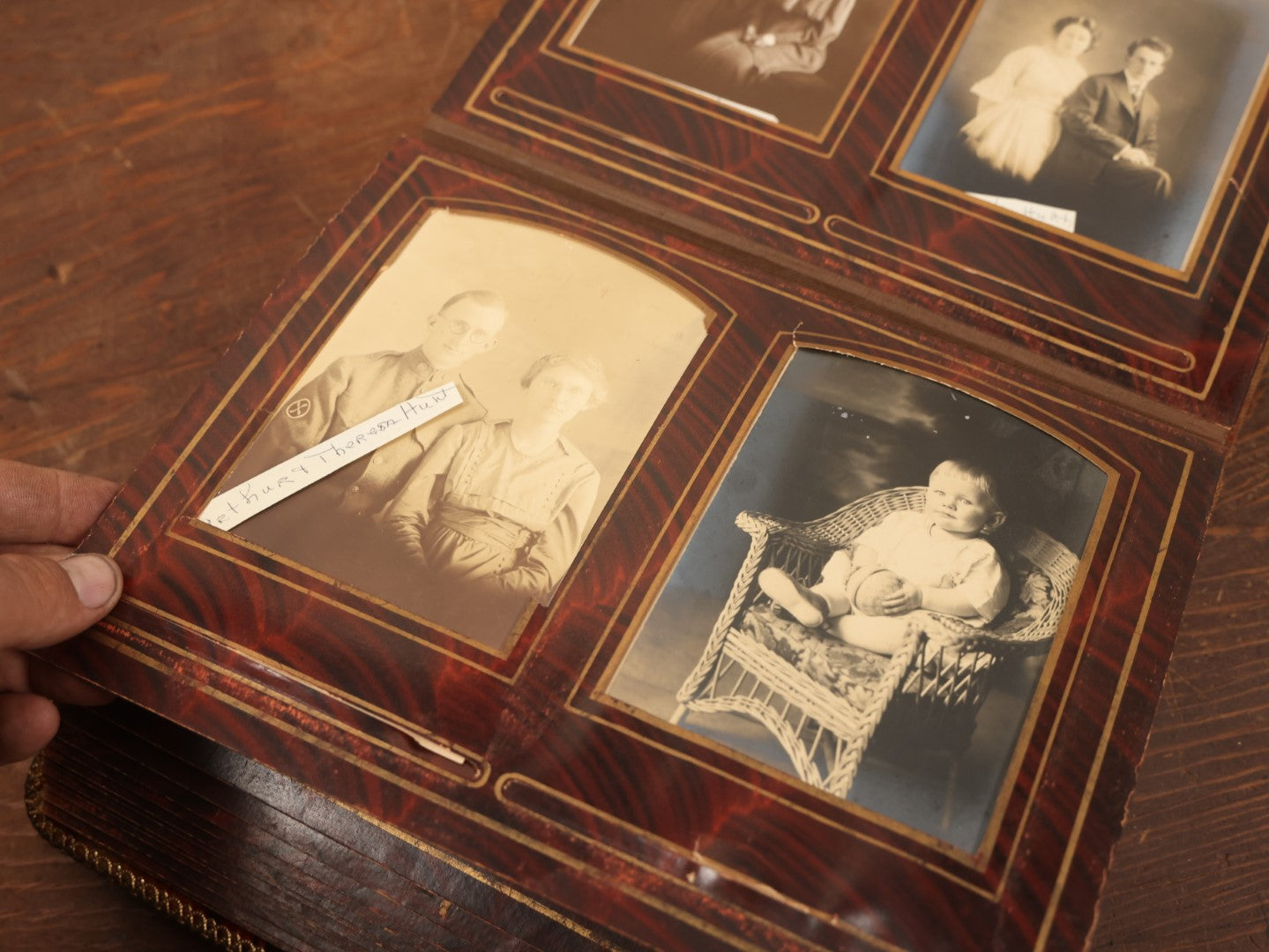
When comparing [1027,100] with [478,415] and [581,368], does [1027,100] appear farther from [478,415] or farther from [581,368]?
[478,415]

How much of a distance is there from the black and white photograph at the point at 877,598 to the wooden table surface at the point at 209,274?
→ 0.29 m

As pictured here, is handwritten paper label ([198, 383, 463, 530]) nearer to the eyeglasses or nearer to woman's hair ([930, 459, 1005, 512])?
the eyeglasses

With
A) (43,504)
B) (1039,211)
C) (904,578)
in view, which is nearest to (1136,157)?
(1039,211)

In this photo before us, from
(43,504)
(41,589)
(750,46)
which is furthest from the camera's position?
(750,46)

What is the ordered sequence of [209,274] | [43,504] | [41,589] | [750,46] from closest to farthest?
[41,589] < [43,504] < [750,46] < [209,274]

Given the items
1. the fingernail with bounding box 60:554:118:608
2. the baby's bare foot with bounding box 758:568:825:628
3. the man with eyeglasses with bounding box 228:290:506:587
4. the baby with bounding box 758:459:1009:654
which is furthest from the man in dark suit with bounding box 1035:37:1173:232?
the fingernail with bounding box 60:554:118:608

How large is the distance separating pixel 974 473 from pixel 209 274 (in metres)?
0.98

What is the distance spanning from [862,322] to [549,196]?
1.22 ft

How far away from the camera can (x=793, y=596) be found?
995 millimetres

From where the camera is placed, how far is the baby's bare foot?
38.9 inches

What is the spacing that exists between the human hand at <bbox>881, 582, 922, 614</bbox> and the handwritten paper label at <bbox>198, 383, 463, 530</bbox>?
45 centimetres

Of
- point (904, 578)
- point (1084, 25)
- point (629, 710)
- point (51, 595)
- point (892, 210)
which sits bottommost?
point (51, 595)

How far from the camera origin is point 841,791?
94cm

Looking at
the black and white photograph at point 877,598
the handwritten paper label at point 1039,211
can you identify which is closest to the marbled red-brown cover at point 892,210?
the handwritten paper label at point 1039,211
